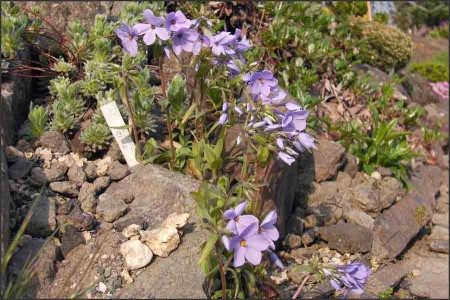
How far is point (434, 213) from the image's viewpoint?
5.63 meters

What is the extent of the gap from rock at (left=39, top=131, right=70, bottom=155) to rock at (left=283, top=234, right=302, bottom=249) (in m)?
1.65

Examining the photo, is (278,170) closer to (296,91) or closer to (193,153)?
(193,153)

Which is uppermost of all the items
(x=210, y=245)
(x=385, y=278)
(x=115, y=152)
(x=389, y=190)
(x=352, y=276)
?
(x=210, y=245)

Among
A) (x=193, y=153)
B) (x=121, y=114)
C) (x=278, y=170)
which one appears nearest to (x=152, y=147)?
(x=193, y=153)

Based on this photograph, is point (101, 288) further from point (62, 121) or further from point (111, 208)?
point (62, 121)

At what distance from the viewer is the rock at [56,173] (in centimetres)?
337

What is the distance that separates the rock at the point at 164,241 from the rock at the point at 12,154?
1018mm

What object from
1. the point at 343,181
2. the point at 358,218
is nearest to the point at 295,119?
the point at 358,218

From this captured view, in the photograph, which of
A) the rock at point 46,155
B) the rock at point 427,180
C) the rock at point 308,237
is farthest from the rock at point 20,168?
the rock at point 427,180

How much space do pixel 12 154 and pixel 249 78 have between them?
1477 millimetres

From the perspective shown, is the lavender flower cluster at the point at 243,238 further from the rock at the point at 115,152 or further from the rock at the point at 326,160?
the rock at the point at 326,160

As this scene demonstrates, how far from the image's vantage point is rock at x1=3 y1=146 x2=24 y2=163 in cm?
333

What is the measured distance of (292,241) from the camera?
408 centimetres

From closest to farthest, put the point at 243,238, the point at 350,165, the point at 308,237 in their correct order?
the point at 243,238
the point at 308,237
the point at 350,165
